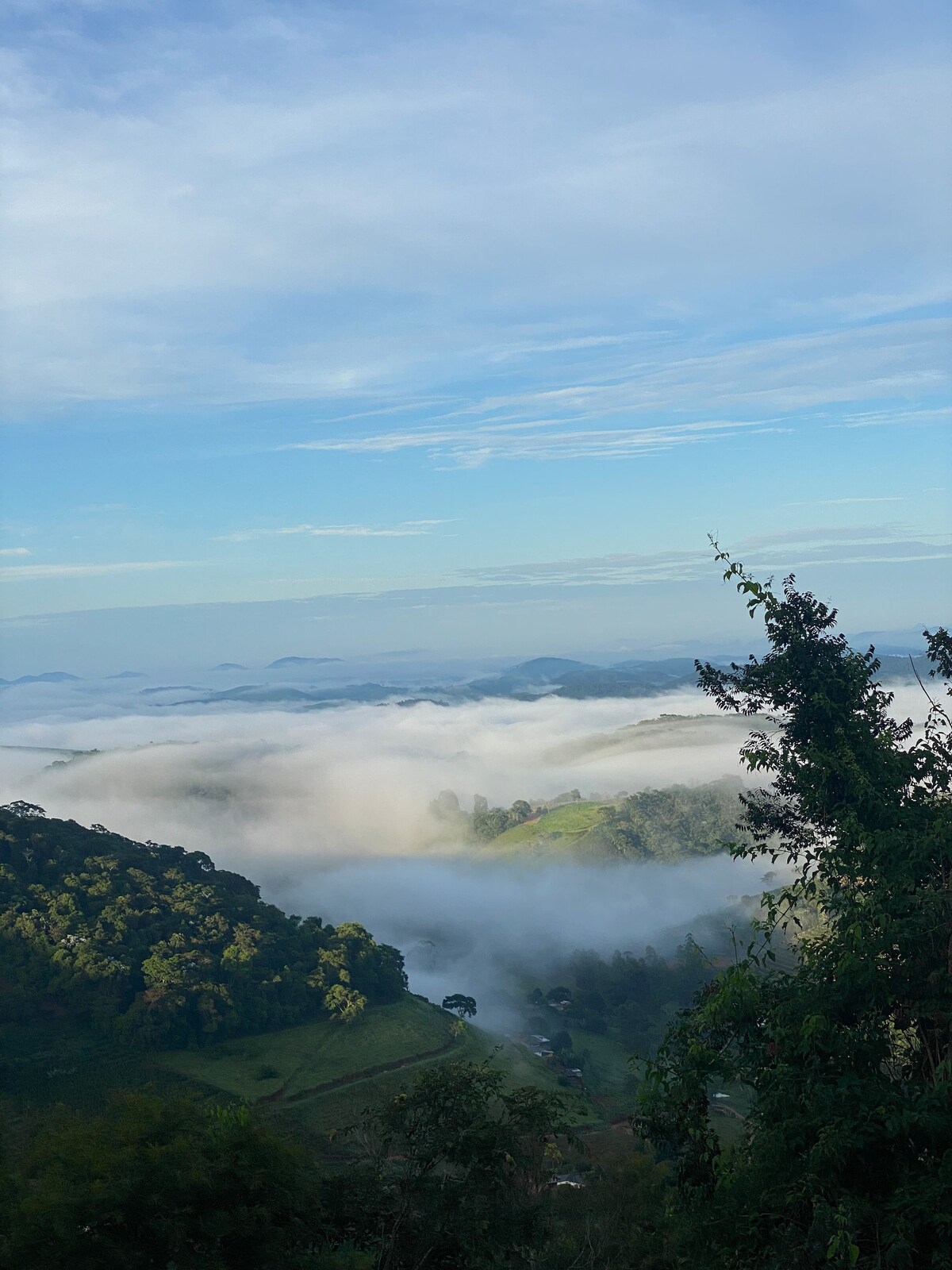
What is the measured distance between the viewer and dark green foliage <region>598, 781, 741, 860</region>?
109 m

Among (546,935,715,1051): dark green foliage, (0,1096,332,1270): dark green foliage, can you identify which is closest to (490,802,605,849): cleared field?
(546,935,715,1051): dark green foliage

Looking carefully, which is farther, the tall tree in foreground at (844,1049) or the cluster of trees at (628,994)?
the cluster of trees at (628,994)

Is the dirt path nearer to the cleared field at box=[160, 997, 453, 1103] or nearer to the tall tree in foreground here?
the cleared field at box=[160, 997, 453, 1103]

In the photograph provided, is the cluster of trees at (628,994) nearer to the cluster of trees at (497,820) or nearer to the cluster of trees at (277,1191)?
the cluster of trees at (277,1191)

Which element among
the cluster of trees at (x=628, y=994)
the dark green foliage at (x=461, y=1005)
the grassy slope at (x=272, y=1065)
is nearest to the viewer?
the grassy slope at (x=272, y=1065)

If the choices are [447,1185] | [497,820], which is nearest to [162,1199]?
[447,1185]

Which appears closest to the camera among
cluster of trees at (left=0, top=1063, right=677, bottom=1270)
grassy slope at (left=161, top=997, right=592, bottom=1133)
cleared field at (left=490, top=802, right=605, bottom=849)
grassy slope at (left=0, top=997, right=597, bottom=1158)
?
cluster of trees at (left=0, top=1063, right=677, bottom=1270)

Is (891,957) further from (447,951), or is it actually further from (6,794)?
(6,794)

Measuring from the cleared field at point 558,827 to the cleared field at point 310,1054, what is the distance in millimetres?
63409

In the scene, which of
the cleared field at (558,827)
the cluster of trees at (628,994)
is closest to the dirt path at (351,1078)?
the cluster of trees at (628,994)

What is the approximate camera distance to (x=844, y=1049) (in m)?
9.41

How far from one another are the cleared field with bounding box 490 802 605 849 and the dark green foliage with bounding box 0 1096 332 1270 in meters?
103

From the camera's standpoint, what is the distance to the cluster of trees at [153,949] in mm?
45594

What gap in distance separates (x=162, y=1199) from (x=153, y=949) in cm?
3945
